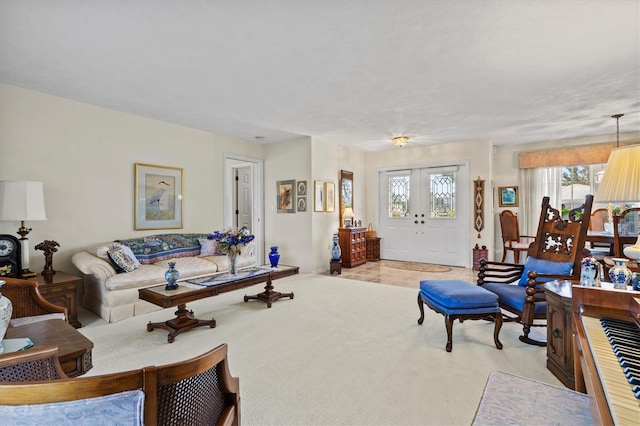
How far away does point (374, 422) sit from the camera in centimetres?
173

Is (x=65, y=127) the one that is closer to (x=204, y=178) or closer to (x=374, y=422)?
(x=204, y=178)

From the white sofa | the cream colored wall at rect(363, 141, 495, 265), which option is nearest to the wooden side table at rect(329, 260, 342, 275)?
the white sofa

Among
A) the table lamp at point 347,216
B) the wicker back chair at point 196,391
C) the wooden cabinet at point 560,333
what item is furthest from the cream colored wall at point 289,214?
the wicker back chair at point 196,391

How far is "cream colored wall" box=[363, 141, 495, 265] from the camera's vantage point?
615 cm

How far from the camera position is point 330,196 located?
20.8ft

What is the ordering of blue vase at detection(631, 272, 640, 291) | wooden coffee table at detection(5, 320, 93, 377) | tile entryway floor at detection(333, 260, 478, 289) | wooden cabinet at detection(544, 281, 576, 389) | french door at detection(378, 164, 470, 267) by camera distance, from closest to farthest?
1. wooden coffee table at detection(5, 320, 93, 377)
2. blue vase at detection(631, 272, 640, 291)
3. wooden cabinet at detection(544, 281, 576, 389)
4. tile entryway floor at detection(333, 260, 478, 289)
5. french door at detection(378, 164, 470, 267)

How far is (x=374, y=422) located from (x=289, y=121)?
13.5 feet

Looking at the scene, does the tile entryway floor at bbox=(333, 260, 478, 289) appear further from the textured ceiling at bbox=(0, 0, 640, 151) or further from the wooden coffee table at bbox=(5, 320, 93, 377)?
the wooden coffee table at bbox=(5, 320, 93, 377)

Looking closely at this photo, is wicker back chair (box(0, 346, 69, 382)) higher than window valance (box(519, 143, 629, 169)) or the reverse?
the reverse

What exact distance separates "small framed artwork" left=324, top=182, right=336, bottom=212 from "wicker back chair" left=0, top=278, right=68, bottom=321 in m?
4.54

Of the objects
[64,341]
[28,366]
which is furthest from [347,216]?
[28,366]

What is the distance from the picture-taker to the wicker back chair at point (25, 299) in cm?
212

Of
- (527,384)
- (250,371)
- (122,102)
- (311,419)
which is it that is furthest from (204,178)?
(527,384)

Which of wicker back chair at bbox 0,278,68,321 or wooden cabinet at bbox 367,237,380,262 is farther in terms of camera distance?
wooden cabinet at bbox 367,237,380,262
